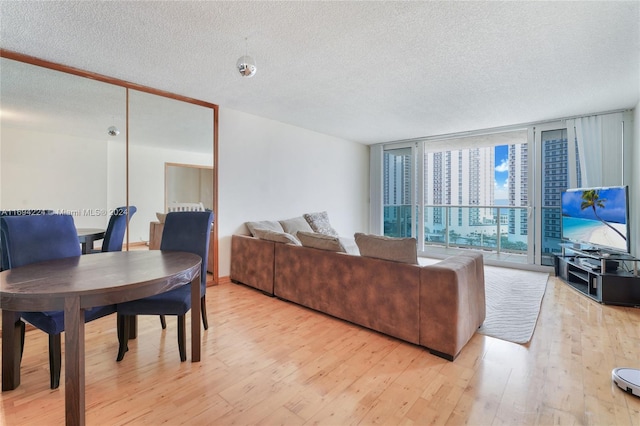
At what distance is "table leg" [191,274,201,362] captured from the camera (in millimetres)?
1949

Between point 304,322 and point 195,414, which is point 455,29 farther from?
point 195,414

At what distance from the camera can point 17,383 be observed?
1696mm

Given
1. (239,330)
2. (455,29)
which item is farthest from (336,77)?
(239,330)

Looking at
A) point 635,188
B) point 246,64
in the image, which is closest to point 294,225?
point 246,64

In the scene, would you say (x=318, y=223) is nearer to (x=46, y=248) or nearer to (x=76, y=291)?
(x=46, y=248)

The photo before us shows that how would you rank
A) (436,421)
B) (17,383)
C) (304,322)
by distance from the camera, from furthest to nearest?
(304,322)
(17,383)
(436,421)

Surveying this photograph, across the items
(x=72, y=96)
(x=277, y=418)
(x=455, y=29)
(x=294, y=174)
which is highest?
(x=455, y=29)

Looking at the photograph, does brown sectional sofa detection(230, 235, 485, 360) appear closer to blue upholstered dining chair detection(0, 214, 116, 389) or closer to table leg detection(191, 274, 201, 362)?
table leg detection(191, 274, 201, 362)

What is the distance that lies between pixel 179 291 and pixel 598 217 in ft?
15.0

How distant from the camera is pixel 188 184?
3.63 meters

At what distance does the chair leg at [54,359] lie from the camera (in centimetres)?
164

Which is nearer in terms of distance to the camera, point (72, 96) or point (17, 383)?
point (17, 383)

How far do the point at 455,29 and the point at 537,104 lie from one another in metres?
2.40

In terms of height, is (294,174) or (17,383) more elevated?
(294,174)
